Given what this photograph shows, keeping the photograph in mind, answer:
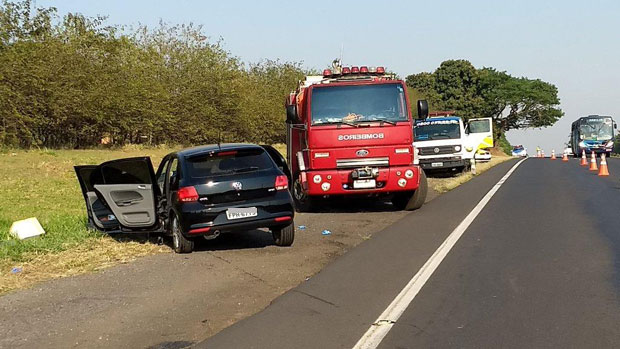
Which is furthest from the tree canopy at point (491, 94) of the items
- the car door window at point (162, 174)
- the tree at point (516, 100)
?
the car door window at point (162, 174)

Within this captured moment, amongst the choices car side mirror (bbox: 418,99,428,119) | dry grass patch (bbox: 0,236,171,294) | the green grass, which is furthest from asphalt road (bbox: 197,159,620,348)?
the green grass

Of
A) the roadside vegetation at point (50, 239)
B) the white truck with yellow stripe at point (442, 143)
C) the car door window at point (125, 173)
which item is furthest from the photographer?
the white truck with yellow stripe at point (442, 143)

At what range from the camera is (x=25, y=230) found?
11797 mm

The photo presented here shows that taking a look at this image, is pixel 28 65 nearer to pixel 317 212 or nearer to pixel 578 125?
pixel 317 212

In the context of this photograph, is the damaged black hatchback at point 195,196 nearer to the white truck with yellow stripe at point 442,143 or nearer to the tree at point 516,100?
the white truck with yellow stripe at point 442,143

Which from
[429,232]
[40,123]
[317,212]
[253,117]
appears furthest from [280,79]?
[429,232]

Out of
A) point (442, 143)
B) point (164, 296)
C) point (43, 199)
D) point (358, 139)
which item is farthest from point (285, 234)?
point (442, 143)

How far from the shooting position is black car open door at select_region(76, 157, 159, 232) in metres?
11.0

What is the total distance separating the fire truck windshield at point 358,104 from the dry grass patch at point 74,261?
4.93 meters

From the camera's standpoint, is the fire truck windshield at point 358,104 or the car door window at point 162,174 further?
the fire truck windshield at point 358,104

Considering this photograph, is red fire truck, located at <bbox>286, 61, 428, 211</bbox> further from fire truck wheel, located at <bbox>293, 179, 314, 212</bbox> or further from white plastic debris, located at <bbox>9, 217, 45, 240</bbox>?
white plastic debris, located at <bbox>9, 217, 45, 240</bbox>

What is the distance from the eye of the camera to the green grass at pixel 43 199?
36.3 ft

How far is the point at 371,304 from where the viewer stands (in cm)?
717

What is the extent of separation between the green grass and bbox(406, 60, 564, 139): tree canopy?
6023 cm
